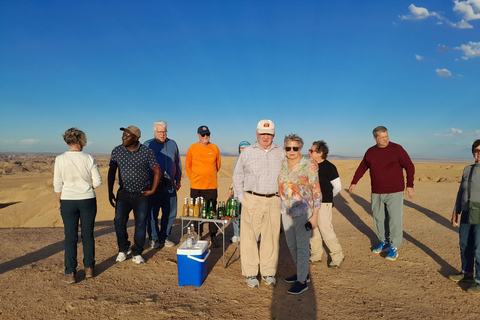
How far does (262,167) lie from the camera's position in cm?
417

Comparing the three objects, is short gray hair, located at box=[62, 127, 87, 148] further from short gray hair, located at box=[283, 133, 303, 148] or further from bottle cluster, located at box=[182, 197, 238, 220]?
short gray hair, located at box=[283, 133, 303, 148]

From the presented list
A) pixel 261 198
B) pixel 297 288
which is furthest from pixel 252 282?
pixel 261 198

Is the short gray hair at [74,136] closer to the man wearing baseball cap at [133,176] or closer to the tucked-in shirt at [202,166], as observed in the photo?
the man wearing baseball cap at [133,176]

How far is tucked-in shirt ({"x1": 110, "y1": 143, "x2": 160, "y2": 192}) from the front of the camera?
15.9 feet

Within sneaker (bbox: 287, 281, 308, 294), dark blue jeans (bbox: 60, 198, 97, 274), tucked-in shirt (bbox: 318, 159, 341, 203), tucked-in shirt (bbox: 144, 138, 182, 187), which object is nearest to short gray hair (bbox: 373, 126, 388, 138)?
tucked-in shirt (bbox: 318, 159, 341, 203)

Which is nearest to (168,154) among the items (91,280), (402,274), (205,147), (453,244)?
(205,147)

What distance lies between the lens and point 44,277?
4707 millimetres

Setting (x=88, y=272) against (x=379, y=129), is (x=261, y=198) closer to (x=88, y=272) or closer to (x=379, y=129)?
(x=379, y=129)

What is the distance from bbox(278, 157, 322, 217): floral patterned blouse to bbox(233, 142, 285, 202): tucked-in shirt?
23cm

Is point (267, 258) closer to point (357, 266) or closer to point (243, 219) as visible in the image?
point (243, 219)

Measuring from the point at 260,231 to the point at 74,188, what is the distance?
8.79 ft

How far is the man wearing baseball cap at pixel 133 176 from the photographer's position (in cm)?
483

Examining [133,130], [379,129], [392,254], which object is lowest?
[392,254]

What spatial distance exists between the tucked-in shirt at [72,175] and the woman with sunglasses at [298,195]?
8.94 feet
